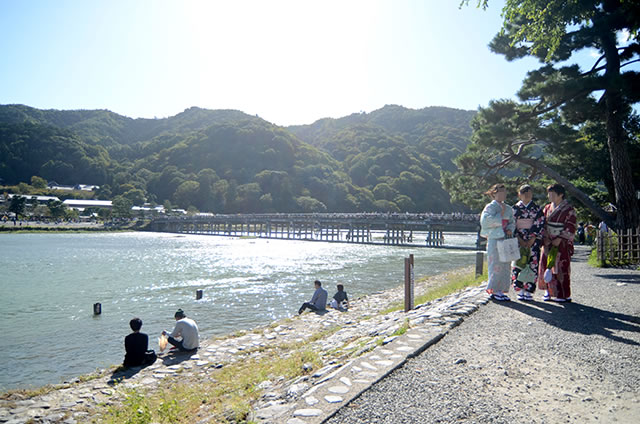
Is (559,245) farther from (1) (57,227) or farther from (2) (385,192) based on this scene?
(2) (385,192)

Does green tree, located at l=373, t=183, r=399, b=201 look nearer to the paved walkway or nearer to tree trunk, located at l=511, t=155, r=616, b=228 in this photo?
tree trunk, located at l=511, t=155, r=616, b=228

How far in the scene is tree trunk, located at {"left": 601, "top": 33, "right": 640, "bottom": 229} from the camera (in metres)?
12.8

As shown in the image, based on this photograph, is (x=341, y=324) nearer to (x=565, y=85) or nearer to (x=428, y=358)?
(x=428, y=358)

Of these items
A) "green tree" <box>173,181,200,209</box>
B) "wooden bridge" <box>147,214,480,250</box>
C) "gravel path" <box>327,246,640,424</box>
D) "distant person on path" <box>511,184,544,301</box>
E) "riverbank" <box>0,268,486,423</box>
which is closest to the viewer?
"gravel path" <box>327,246,640,424</box>

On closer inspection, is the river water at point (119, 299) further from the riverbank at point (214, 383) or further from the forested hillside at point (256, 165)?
the forested hillside at point (256, 165)

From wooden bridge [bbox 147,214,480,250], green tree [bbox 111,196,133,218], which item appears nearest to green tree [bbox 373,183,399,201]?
wooden bridge [bbox 147,214,480,250]

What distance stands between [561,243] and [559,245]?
4 centimetres

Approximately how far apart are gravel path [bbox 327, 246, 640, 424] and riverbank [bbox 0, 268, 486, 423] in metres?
0.52

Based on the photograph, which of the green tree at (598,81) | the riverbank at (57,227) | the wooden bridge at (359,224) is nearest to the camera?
the green tree at (598,81)

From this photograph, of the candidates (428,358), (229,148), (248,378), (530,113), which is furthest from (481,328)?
(229,148)

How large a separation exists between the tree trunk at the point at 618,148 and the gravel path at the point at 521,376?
9.63 meters

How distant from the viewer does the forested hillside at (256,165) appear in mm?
91562

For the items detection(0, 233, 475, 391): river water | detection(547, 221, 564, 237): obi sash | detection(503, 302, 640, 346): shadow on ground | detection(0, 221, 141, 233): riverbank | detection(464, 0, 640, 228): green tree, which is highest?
detection(464, 0, 640, 228): green tree

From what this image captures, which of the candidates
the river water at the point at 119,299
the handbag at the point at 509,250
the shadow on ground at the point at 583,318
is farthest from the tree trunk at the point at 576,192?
the handbag at the point at 509,250
